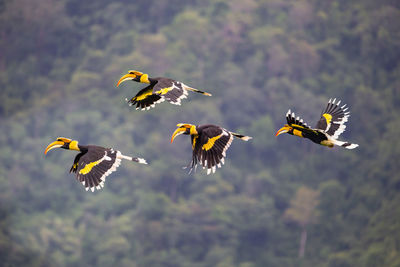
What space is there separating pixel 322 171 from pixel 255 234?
400 inches

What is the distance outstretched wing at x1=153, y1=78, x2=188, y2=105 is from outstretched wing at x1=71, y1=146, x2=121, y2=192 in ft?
5.09

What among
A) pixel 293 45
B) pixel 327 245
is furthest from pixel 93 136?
pixel 293 45

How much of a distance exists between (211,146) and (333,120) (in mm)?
2812

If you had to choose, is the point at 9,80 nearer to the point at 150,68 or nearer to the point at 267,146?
the point at 150,68

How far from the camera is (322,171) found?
72000 mm

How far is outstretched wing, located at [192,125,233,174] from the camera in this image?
50.3ft

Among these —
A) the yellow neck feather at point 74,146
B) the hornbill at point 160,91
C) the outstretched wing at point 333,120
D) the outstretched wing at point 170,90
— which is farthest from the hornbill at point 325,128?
the yellow neck feather at point 74,146

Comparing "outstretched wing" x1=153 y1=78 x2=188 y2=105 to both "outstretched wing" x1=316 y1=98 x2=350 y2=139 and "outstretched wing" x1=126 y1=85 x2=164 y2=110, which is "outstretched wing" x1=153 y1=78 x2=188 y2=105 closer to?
"outstretched wing" x1=126 y1=85 x2=164 y2=110

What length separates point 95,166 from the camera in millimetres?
15203

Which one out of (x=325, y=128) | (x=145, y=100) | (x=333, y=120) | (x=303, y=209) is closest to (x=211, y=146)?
(x=325, y=128)

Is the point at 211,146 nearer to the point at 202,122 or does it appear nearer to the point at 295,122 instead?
the point at 295,122

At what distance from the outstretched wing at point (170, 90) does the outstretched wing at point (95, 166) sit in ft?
5.09

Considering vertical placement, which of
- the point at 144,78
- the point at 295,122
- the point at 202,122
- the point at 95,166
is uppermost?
the point at 202,122

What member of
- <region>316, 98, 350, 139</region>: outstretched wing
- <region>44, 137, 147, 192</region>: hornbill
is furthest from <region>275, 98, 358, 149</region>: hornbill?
<region>44, 137, 147, 192</region>: hornbill
